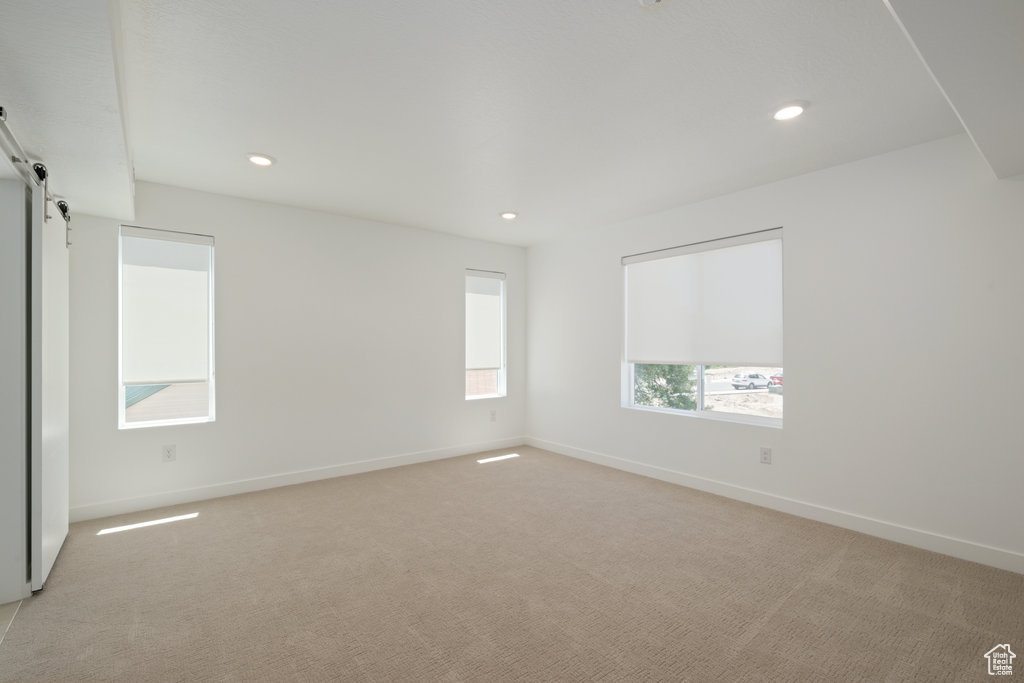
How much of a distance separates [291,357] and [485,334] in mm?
2258

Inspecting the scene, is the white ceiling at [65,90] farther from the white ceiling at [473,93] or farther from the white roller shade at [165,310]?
the white roller shade at [165,310]

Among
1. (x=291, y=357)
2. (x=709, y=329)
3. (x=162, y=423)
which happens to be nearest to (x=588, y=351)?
(x=709, y=329)

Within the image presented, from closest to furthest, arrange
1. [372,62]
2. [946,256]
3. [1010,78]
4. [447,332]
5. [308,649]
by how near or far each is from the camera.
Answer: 1. [1010,78]
2. [308,649]
3. [372,62]
4. [946,256]
5. [447,332]

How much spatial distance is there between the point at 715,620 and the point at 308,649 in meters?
1.81

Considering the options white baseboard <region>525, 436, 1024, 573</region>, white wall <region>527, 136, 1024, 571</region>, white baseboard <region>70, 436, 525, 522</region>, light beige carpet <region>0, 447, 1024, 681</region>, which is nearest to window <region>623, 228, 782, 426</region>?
white wall <region>527, 136, 1024, 571</region>

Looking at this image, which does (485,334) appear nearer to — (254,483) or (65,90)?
(254,483)

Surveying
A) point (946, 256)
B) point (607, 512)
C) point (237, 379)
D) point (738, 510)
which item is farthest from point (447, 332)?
point (946, 256)

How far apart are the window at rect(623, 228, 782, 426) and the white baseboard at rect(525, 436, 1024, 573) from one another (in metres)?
0.59

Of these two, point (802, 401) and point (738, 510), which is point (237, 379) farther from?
point (802, 401)

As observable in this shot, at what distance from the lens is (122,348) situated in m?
3.63

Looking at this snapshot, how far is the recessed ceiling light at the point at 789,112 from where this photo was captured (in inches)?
99.5

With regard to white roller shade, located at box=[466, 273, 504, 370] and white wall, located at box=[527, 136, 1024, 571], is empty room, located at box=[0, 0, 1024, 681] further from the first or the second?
white roller shade, located at box=[466, 273, 504, 370]

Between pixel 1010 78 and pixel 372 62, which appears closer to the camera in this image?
pixel 1010 78

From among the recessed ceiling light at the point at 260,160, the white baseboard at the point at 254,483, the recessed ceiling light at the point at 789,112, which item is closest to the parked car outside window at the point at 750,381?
the recessed ceiling light at the point at 789,112
